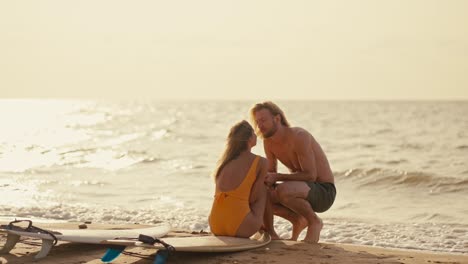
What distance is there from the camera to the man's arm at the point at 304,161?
7.46 m

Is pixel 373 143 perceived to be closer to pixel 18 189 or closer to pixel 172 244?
pixel 18 189

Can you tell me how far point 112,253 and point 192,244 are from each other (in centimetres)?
72

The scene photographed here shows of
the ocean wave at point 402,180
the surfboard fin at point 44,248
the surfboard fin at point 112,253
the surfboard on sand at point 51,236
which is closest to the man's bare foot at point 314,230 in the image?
the surfboard on sand at point 51,236

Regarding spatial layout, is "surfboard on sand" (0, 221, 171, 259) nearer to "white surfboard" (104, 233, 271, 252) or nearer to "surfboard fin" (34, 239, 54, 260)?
"surfboard fin" (34, 239, 54, 260)

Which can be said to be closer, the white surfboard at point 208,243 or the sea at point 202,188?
the white surfboard at point 208,243

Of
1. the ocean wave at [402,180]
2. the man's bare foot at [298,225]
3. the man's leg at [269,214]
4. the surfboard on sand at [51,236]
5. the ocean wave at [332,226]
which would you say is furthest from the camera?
the ocean wave at [402,180]

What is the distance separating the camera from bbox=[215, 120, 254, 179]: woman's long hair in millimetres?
6898

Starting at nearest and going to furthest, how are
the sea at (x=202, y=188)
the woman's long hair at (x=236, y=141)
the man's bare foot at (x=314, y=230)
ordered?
the woman's long hair at (x=236, y=141)
the man's bare foot at (x=314, y=230)
the sea at (x=202, y=188)

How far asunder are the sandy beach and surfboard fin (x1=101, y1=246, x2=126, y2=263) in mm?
305

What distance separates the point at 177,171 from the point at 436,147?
1214 cm

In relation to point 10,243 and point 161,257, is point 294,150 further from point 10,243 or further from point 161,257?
point 10,243

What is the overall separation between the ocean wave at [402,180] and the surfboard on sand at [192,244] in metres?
9.24

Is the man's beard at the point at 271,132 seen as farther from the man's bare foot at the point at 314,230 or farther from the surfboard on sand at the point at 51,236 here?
the surfboard on sand at the point at 51,236

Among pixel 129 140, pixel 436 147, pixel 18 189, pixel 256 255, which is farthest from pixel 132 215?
pixel 129 140
